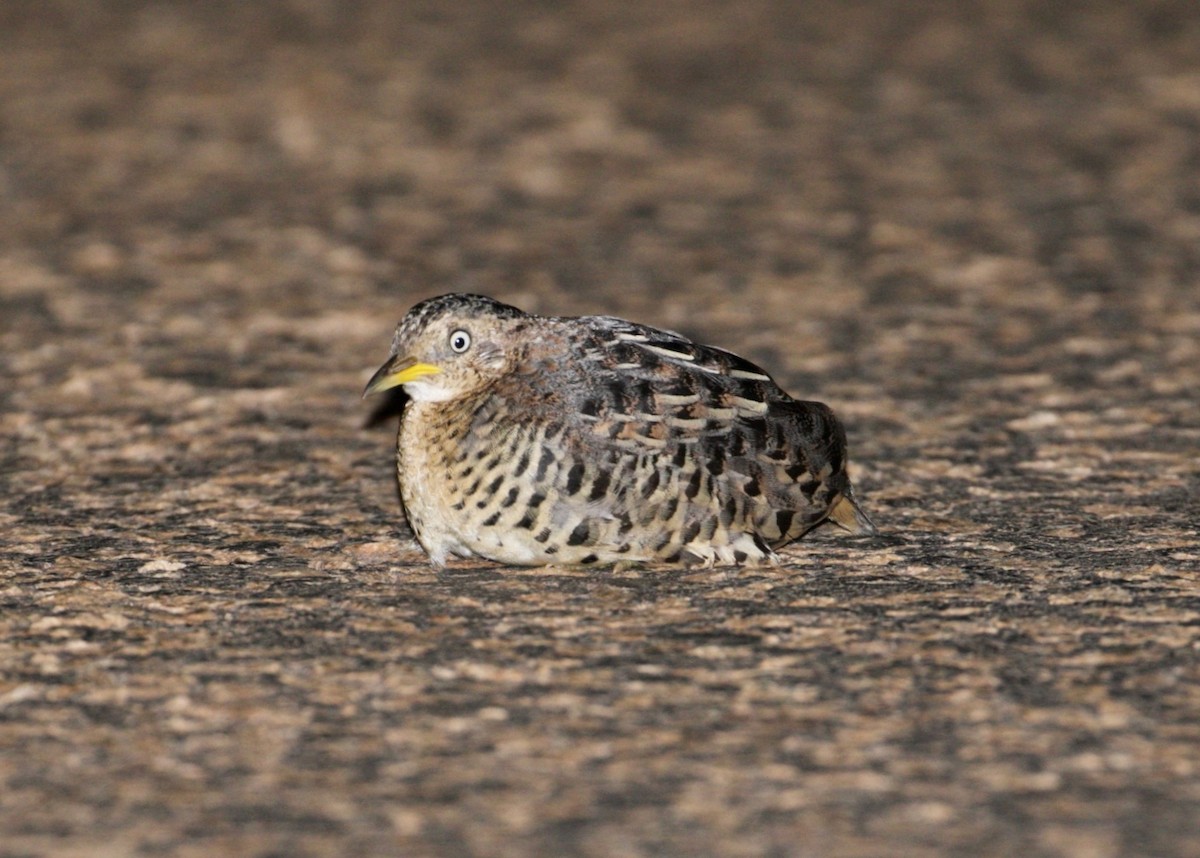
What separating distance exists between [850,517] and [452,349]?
3.97ft

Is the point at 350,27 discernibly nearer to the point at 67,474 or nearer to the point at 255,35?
the point at 255,35

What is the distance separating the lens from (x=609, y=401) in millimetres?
4680

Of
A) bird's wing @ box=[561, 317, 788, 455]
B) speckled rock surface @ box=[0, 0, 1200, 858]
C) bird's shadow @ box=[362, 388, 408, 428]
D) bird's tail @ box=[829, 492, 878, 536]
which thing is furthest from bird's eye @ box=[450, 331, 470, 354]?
bird's shadow @ box=[362, 388, 408, 428]

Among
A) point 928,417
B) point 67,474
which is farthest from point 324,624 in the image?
point 928,417

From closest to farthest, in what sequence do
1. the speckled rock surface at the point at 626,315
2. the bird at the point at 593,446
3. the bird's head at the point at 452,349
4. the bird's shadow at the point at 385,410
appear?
the speckled rock surface at the point at 626,315, the bird at the point at 593,446, the bird's head at the point at 452,349, the bird's shadow at the point at 385,410

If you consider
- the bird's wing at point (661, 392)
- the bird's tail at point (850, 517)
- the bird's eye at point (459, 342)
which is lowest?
the bird's tail at point (850, 517)

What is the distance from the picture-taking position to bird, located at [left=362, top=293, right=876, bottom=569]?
4602 mm

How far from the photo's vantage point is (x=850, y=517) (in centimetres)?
510

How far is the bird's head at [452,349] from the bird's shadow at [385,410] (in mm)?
1373

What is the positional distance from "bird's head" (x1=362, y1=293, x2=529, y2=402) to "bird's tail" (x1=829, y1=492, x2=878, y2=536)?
39.6 inches

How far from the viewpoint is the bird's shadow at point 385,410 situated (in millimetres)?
6246

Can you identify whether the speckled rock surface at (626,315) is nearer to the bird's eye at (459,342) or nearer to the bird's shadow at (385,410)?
the bird's shadow at (385,410)

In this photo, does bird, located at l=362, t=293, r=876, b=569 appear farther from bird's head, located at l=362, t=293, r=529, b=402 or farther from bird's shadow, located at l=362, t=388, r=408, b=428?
bird's shadow, located at l=362, t=388, r=408, b=428

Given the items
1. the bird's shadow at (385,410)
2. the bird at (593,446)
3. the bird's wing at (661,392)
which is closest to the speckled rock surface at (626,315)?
the bird's shadow at (385,410)
